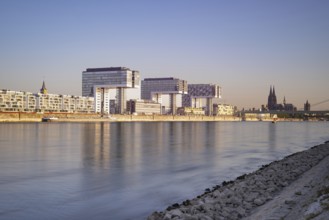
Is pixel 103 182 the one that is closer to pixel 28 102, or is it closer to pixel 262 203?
pixel 262 203

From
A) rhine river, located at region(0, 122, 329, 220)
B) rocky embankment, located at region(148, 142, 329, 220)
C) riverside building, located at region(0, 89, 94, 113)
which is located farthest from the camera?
riverside building, located at region(0, 89, 94, 113)

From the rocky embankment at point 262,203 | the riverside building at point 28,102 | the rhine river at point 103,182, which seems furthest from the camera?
the riverside building at point 28,102

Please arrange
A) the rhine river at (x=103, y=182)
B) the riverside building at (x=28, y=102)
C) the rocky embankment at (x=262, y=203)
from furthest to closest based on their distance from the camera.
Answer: the riverside building at (x=28, y=102) → the rhine river at (x=103, y=182) → the rocky embankment at (x=262, y=203)

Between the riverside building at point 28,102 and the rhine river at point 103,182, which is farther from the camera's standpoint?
the riverside building at point 28,102

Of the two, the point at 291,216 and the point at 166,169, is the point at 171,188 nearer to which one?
the point at 166,169

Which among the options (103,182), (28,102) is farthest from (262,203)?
(28,102)

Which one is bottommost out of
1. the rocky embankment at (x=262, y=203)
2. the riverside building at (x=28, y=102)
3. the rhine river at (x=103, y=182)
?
the rhine river at (x=103, y=182)

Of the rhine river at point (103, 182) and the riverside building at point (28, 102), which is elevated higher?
the riverside building at point (28, 102)

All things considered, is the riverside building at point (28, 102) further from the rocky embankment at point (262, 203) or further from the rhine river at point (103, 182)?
the rocky embankment at point (262, 203)

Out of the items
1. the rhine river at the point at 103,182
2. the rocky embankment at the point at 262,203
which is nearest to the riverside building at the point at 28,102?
the rhine river at the point at 103,182

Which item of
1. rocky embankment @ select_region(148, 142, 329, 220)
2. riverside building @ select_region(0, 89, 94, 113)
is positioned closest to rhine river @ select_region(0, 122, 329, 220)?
rocky embankment @ select_region(148, 142, 329, 220)

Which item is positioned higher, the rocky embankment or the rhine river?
the rocky embankment

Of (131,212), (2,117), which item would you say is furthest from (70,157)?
(2,117)

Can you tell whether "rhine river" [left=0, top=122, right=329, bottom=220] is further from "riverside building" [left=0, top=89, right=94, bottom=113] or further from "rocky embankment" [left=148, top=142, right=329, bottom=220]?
"riverside building" [left=0, top=89, right=94, bottom=113]
